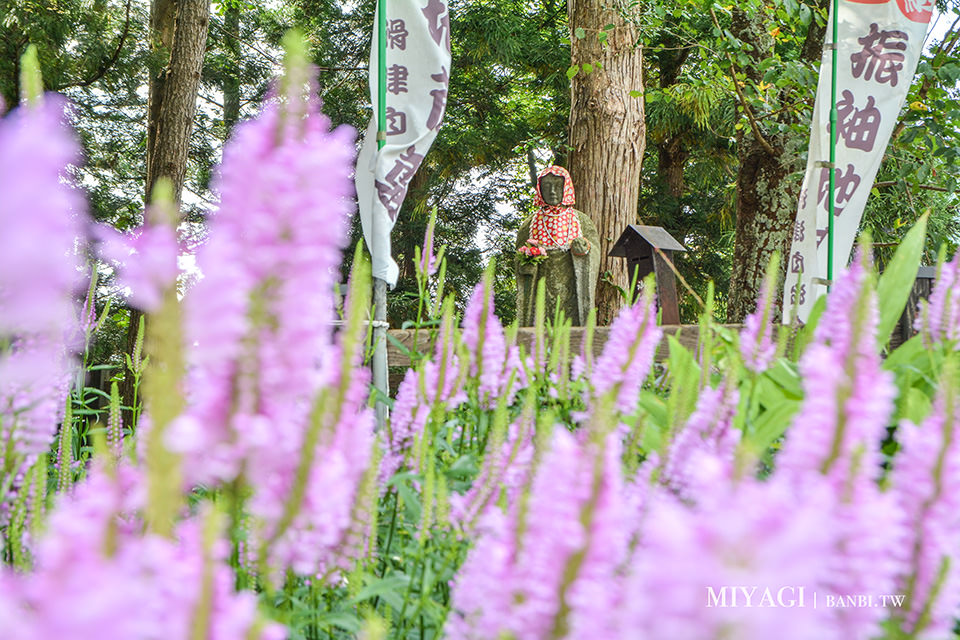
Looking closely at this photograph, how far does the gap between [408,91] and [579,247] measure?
3.02 meters

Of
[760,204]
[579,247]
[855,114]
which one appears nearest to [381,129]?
[855,114]

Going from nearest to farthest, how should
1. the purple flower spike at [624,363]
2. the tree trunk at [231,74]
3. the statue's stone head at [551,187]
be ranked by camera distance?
the purple flower spike at [624,363] → the statue's stone head at [551,187] → the tree trunk at [231,74]

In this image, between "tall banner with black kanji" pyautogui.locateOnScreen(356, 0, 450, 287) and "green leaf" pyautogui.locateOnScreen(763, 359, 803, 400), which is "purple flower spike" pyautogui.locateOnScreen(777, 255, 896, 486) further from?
"tall banner with black kanji" pyautogui.locateOnScreen(356, 0, 450, 287)

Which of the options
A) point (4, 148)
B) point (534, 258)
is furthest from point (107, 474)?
point (534, 258)

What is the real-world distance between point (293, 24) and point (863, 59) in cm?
1205

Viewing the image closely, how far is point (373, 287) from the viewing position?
9.78ft

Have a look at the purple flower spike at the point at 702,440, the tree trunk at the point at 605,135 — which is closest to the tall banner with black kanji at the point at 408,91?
the purple flower spike at the point at 702,440

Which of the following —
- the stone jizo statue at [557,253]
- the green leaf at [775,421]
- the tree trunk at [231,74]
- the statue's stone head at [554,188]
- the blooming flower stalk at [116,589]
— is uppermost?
the tree trunk at [231,74]

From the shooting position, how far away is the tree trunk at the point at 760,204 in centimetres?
800

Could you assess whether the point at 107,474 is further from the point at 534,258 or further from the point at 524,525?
the point at 534,258

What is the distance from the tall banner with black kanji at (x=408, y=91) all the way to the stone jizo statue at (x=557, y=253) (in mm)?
2795

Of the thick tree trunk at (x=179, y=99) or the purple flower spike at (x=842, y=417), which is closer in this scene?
the purple flower spike at (x=842, y=417)

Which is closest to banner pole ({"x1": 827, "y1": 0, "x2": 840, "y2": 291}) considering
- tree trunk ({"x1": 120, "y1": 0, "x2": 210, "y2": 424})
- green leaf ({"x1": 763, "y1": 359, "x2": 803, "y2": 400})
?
green leaf ({"x1": 763, "y1": 359, "x2": 803, "y2": 400})

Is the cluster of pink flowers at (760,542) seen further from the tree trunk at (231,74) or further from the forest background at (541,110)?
→ the tree trunk at (231,74)
